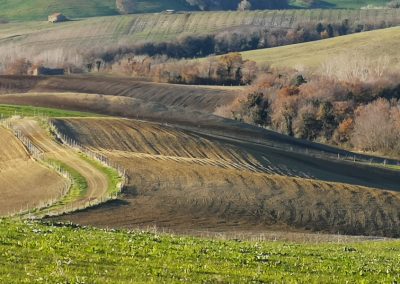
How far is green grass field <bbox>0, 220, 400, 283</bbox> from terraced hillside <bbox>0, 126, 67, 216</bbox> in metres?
26.0

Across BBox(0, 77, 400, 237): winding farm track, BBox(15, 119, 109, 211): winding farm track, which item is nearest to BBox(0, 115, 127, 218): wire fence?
BBox(15, 119, 109, 211): winding farm track

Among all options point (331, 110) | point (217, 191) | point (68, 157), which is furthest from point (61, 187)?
point (331, 110)

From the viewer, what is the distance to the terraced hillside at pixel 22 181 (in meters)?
49.3

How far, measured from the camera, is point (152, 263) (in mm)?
17078

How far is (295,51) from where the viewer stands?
→ 187 metres

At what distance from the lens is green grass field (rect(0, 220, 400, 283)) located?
1530 cm

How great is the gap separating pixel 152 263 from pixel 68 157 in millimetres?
44997

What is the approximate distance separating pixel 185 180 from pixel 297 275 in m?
38.2

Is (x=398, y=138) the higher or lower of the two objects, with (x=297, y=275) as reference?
lower

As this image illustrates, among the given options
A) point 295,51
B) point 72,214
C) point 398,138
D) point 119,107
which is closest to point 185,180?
point 72,214

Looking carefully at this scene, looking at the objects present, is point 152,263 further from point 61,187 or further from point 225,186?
point 225,186

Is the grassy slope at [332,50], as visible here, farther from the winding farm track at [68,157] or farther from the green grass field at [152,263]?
the green grass field at [152,263]

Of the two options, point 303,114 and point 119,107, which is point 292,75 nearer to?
point 303,114

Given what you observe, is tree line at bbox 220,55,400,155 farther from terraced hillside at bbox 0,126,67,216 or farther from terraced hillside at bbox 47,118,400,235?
terraced hillside at bbox 0,126,67,216
